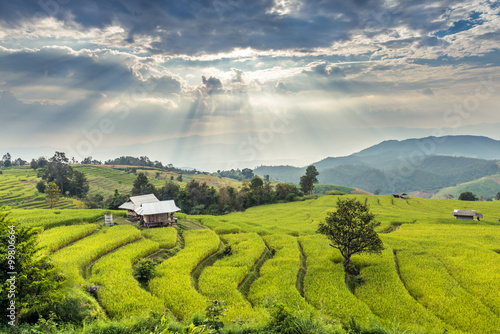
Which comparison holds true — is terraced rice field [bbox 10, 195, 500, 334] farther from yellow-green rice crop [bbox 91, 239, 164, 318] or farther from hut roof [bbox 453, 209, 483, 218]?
hut roof [bbox 453, 209, 483, 218]

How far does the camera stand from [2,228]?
11555mm

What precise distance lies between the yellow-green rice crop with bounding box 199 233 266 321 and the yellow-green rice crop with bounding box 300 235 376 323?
5.49 m

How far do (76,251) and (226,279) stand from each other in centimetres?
1655

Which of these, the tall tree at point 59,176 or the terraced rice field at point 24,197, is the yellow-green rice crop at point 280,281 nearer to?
the terraced rice field at point 24,197

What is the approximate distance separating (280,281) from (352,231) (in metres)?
9.23

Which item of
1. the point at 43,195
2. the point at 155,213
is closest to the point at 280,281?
the point at 155,213

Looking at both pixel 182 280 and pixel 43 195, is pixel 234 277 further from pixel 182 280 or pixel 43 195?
pixel 43 195

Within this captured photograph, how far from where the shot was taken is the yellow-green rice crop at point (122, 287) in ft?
53.6

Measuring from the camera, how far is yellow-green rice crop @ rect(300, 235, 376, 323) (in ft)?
58.5

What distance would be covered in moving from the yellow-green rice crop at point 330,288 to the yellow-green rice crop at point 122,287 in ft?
39.2

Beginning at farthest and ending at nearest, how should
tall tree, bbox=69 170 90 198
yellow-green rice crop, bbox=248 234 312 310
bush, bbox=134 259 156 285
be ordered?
tall tree, bbox=69 170 90 198 < bush, bbox=134 259 156 285 < yellow-green rice crop, bbox=248 234 312 310

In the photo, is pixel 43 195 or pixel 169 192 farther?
Result: pixel 169 192

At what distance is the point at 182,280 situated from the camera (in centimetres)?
2159

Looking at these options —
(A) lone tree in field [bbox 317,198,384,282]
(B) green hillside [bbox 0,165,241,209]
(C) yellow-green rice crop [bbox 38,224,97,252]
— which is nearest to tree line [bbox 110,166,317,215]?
(B) green hillside [bbox 0,165,241,209]
